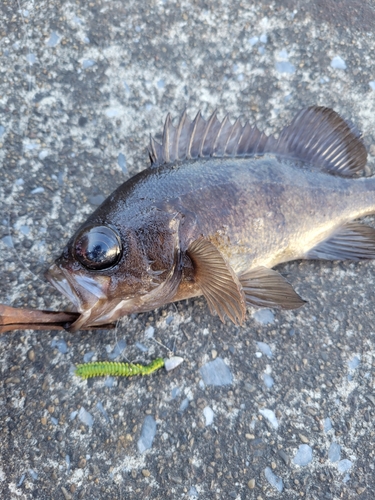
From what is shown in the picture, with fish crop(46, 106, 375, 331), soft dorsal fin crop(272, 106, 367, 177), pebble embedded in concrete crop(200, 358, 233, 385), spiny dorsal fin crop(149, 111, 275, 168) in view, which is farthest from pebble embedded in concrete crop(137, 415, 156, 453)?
soft dorsal fin crop(272, 106, 367, 177)

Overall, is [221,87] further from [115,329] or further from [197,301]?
[115,329]

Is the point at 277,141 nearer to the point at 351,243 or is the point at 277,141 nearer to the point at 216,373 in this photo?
the point at 351,243

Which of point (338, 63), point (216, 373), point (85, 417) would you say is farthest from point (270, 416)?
point (338, 63)

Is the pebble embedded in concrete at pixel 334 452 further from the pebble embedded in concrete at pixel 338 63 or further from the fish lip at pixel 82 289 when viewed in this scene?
the pebble embedded in concrete at pixel 338 63

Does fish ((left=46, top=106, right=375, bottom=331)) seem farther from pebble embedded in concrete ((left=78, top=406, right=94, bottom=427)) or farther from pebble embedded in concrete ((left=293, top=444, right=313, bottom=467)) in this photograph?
pebble embedded in concrete ((left=293, top=444, right=313, bottom=467))

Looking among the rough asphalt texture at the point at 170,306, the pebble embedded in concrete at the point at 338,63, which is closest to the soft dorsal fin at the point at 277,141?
the rough asphalt texture at the point at 170,306

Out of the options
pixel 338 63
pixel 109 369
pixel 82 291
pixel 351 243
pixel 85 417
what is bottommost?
pixel 85 417
